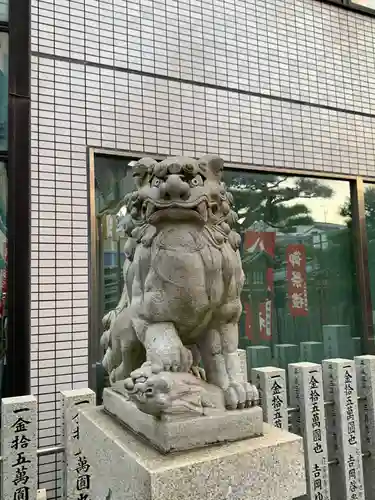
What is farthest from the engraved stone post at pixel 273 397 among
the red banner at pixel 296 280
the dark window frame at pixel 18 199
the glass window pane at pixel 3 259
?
the glass window pane at pixel 3 259

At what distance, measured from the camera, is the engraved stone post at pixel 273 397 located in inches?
102

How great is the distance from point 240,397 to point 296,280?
9.24 feet

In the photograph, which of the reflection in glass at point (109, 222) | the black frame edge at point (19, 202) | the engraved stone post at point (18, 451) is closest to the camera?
the engraved stone post at point (18, 451)

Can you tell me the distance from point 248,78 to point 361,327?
2.74 meters

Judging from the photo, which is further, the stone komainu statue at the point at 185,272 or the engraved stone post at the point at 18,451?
the engraved stone post at the point at 18,451

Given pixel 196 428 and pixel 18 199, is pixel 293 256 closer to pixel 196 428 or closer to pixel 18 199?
Result: pixel 18 199

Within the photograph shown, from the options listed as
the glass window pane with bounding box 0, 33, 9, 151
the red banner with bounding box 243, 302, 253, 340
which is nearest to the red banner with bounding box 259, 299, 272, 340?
the red banner with bounding box 243, 302, 253, 340

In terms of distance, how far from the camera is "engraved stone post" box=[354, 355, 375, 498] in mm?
2979

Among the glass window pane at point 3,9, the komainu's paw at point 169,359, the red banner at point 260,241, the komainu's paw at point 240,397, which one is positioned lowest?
the komainu's paw at point 240,397

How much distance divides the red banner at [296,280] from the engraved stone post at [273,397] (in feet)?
4.74

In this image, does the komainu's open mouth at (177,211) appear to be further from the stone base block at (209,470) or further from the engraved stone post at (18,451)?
the engraved stone post at (18,451)

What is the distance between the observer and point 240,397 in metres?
1.42

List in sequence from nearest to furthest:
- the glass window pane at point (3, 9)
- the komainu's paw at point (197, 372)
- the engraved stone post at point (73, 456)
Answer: the komainu's paw at point (197, 372)
the engraved stone post at point (73, 456)
the glass window pane at point (3, 9)

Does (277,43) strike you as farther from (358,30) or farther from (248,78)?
(358,30)
